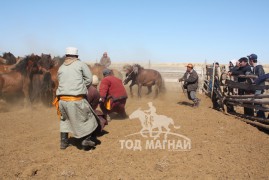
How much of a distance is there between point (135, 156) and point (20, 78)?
7.07m

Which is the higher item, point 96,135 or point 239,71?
point 239,71

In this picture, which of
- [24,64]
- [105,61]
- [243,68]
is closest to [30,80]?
[24,64]

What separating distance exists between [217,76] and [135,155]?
21.6 feet

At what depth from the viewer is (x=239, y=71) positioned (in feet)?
29.6

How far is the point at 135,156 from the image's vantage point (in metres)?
5.23

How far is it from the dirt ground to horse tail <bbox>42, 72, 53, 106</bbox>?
3493mm

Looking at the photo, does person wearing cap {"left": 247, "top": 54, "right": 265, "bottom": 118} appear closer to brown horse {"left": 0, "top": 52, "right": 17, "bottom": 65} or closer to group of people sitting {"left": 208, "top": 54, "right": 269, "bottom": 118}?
group of people sitting {"left": 208, "top": 54, "right": 269, "bottom": 118}

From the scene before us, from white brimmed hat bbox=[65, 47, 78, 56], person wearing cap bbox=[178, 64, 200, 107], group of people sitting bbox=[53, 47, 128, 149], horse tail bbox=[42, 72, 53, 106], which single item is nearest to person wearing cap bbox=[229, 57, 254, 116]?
person wearing cap bbox=[178, 64, 200, 107]

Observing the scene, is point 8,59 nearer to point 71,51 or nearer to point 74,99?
point 71,51

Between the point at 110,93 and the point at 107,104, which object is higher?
the point at 110,93

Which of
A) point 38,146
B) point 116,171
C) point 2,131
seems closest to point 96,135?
point 38,146

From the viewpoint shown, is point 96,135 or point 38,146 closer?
point 38,146

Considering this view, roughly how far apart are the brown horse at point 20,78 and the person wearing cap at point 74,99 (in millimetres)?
5801

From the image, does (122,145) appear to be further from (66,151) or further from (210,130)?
(210,130)
